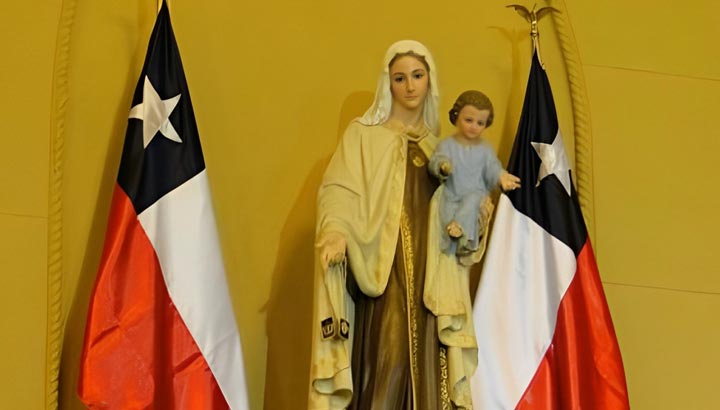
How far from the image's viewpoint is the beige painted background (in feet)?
9.80

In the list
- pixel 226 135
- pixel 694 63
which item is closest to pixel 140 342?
pixel 226 135

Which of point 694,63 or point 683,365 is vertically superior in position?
point 694,63

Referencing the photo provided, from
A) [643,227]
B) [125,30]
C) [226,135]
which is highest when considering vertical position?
[125,30]

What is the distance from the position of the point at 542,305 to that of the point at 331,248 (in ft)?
2.04

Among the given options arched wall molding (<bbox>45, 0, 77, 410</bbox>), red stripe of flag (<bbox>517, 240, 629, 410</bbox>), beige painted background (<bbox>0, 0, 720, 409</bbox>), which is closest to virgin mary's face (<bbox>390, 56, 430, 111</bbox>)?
beige painted background (<bbox>0, 0, 720, 409</bbox>)

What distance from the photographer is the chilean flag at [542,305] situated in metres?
3.04

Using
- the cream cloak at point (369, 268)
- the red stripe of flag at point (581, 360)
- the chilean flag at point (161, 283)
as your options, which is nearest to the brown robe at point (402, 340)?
the cream cloak at point (369, 268)

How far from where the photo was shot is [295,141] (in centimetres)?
321

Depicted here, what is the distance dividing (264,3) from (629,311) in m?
1.07

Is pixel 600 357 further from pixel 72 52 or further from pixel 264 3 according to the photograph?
pixel 72 52

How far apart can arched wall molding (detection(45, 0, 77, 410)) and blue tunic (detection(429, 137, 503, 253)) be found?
2.56ft

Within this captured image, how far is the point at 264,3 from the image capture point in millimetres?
3283

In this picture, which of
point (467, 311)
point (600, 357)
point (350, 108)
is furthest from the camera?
point (350, 108)

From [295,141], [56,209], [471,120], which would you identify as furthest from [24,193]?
[471,120]
